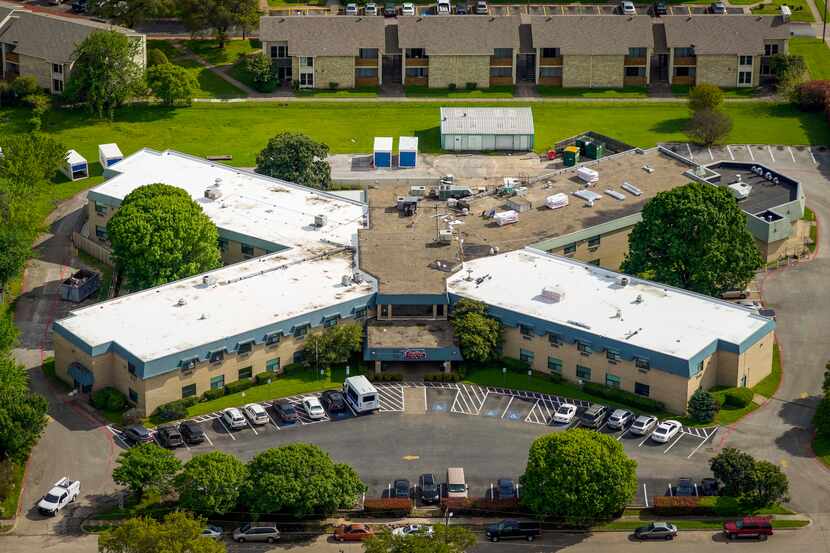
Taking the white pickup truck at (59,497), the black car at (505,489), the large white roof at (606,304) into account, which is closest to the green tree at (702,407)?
the large white roof at (606,304)

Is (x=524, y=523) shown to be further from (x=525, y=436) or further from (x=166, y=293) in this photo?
(x=166, y=293)

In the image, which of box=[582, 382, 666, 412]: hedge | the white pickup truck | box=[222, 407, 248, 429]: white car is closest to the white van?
box=[222, 407, 248, 429]: white car

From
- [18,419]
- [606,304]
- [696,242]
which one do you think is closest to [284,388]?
[18,419]

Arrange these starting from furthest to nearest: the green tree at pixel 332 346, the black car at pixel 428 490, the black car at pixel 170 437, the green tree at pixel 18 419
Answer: the green tree at pixel 332 346, the black car at pixel 170 437, the green tree at pixel 18 419, the black car at pixel 428 490

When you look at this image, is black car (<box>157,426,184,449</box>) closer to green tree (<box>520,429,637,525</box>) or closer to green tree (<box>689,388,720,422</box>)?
green tree (<box>520,429,637,525</box>)

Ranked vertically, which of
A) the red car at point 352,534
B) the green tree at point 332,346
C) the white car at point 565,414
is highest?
the green tree at point 332,346

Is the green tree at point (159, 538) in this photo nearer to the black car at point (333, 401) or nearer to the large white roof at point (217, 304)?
the large white roof at point (217, 304)

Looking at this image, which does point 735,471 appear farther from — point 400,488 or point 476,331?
point 476,331

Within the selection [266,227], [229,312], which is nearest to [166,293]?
[229,312]
